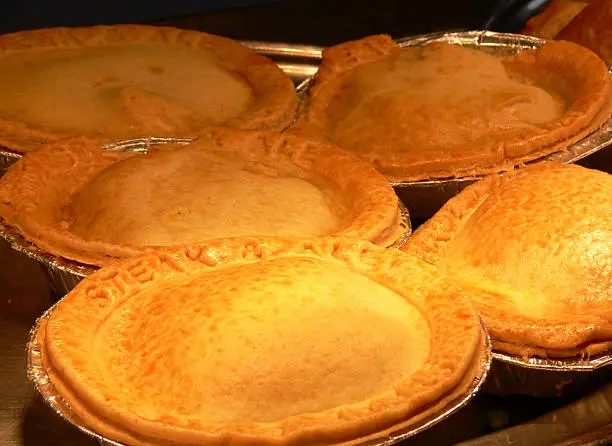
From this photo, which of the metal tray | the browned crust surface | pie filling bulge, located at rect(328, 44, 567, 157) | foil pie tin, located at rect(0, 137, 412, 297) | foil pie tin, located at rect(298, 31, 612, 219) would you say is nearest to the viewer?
foil pie tin, located at rect(0, 137, 412, 297)

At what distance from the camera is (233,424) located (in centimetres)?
172

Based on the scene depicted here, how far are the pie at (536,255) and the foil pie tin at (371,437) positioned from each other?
0.61 feet

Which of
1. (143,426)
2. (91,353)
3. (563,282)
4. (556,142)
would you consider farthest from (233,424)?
(556,142)

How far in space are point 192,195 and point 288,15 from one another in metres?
2.02

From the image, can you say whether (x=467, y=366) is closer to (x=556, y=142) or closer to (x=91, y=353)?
(x=91, y=353)

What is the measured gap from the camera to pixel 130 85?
3596 millimetres

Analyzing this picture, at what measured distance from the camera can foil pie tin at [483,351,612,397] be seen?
2148mm

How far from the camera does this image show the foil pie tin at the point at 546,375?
7.05ft

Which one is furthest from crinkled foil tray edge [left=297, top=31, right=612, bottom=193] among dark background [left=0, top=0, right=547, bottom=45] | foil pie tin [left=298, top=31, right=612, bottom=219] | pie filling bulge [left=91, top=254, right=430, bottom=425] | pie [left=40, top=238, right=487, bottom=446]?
pie filling bulge [left=91, top=254, right=430, bottom=425]

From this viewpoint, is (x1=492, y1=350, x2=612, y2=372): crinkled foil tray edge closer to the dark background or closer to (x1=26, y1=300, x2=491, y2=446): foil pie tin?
(x1=26, y1=300, x2=491, y2=446): foil pie tin

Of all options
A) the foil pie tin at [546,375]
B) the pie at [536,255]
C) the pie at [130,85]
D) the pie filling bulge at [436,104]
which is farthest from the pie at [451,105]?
the foil pie tin at [546,375]

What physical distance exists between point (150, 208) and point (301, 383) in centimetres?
99

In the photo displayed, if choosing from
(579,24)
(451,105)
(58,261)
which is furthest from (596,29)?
(58,261)

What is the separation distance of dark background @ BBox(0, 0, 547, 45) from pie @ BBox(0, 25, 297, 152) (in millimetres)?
223
